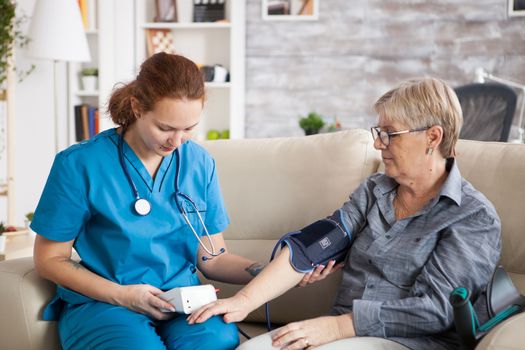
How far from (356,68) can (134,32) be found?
4.99 feet

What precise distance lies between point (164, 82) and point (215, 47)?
3.39 metres

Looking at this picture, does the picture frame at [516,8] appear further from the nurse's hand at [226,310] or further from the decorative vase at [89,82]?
the nurse's hand at [226,310]

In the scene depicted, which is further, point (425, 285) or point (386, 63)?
point (386, 63)

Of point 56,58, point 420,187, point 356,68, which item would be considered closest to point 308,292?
point 420,187

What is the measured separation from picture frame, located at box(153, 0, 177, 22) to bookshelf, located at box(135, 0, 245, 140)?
0.06 metres

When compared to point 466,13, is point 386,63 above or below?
below

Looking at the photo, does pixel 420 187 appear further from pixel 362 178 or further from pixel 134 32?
pixel 134 32

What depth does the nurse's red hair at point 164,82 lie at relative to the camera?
1.62 metres

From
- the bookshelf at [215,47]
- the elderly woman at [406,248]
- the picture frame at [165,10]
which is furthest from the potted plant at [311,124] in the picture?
the elderly woman at [406,248]

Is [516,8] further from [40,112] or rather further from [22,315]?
[22,315]

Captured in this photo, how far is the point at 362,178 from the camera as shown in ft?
6.83

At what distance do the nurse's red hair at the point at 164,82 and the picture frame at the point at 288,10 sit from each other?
325 centimetres

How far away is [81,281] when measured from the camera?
167 cm

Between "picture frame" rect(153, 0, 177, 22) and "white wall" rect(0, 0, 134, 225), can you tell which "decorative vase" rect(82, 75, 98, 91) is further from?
"picture frame" rect(153, 0, 177, 22)
